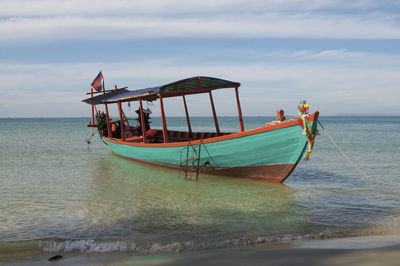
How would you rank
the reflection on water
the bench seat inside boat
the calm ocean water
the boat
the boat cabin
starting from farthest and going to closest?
the bench seat inside boat → the boat cabin → the boat → the reflection on water → the calm ocean water

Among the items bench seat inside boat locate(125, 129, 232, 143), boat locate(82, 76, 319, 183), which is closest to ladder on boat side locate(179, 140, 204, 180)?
boat locate(82, 76, 319, 183)

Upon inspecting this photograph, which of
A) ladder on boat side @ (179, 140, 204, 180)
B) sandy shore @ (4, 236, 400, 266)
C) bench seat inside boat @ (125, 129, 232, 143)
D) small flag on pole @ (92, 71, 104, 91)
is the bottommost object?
sandy shore @ (4, 236, 400, 266)

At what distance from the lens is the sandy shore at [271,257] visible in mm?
4438

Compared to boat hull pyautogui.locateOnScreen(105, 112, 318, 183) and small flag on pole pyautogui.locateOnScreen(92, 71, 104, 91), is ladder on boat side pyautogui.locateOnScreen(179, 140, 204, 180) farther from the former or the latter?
small flag on pole pyautogui.locateOnScreen(92, 71, 104, 91)

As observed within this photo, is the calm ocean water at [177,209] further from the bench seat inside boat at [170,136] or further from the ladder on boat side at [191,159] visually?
the bench seat inside boat at [170,136]

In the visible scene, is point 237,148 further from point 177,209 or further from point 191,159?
point 177,209

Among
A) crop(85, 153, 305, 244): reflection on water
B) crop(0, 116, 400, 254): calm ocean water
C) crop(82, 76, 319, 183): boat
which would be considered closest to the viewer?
crop(0, 116, 400, 254): calm ocean water

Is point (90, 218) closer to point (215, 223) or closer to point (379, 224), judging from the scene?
point (215, 223)

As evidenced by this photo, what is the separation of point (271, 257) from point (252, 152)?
553 centimetres

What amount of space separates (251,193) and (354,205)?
8.32ft

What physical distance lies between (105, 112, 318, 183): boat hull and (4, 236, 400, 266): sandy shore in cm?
418

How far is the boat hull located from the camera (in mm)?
9320

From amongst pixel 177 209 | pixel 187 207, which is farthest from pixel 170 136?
pixel 177 209

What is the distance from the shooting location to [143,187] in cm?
1050
